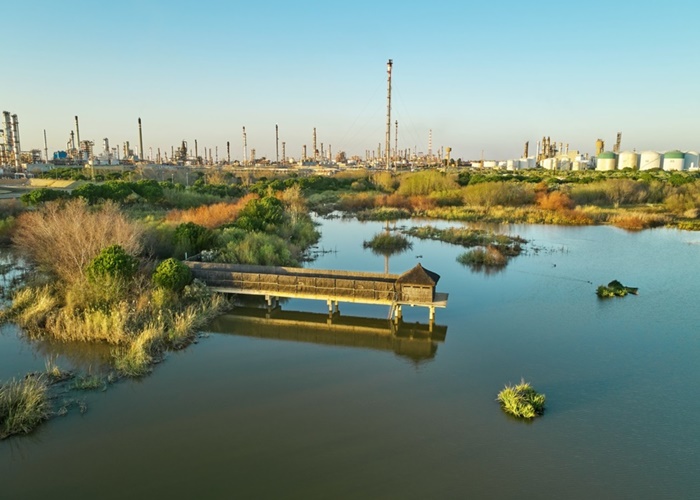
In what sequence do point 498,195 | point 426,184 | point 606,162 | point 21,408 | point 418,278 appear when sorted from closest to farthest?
point 21,408, point 418,278, point 498,195, point 426,184, point 606,162

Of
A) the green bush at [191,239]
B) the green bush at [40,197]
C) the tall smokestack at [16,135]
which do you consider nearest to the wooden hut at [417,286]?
the green bush at [191,239]

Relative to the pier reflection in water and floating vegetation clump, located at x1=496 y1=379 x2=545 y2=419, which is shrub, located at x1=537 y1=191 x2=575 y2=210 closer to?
the pier reflection in water

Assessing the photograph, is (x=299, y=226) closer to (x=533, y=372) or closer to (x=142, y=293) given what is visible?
(x=142, y=293)

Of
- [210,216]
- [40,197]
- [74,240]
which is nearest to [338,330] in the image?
[74,240]

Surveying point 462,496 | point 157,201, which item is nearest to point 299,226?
point 157,201

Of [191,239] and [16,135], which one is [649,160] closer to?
[191,239]

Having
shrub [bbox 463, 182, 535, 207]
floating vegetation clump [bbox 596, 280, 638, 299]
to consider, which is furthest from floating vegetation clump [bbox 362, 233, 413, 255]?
shrub [bbox 463, 182, 535, 207]
